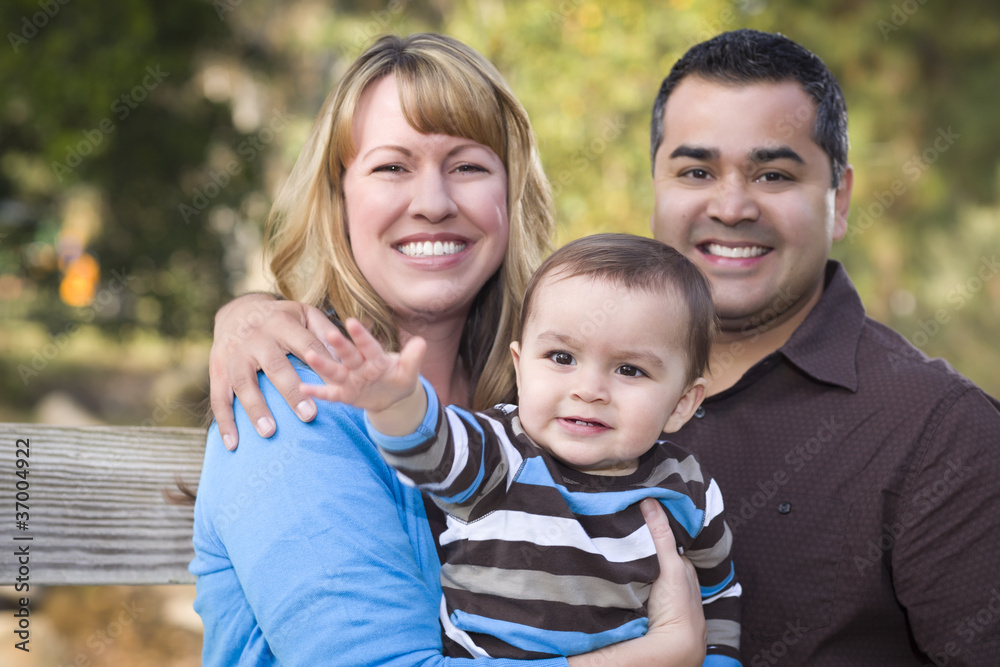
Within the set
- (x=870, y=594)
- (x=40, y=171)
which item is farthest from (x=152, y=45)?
(x=870, y=594)

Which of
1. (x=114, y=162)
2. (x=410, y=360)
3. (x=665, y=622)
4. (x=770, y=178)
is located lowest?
(x=114, y=162)

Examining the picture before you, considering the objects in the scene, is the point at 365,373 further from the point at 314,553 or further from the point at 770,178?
the point at 770,178

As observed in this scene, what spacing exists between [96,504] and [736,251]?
1.93m

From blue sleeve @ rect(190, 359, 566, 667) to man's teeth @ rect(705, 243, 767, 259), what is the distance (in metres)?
1.32

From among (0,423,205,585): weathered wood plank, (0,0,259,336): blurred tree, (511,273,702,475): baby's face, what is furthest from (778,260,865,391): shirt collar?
(0,0,259,336): blurred tree

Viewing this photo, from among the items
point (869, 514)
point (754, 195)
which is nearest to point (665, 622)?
point (869, 514)

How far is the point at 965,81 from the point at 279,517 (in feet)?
34.1

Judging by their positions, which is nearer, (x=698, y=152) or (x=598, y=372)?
(x=598, y=372)

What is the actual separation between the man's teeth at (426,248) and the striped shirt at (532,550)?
55cm

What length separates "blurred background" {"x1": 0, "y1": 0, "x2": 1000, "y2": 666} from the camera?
237 inches

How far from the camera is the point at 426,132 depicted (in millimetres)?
2160

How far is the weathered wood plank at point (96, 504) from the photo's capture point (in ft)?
6.69

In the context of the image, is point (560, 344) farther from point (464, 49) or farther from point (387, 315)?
point (464, 49)

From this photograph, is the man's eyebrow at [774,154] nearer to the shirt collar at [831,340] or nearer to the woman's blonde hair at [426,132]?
the shirt collar at [831,340]
